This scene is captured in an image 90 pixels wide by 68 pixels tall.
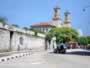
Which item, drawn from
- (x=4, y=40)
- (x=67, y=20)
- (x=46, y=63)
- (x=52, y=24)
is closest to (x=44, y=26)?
(x=52, y=24)

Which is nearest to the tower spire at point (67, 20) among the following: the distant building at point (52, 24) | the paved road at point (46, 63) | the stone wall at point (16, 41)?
the distant building at point (52, 24)

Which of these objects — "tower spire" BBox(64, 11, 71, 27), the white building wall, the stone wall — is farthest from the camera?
"tower spire" BBox(64, 11, 71, 27)

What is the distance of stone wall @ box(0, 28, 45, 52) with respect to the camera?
49375 millimetres

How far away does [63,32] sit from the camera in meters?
137

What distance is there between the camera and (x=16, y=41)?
2206 inches

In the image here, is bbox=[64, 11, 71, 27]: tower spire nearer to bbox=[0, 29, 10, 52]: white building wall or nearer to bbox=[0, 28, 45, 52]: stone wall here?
bbox=[0, 28, 45, 52]: stone wall

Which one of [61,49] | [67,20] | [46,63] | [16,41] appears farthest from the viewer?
[67,20]

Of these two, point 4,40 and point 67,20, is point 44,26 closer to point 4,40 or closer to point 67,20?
point 67,20

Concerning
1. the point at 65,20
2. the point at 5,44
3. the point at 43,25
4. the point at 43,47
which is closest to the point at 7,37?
the point at 5,44

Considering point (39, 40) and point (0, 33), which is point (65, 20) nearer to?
point (39, 40)

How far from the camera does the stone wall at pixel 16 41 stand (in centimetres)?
4938

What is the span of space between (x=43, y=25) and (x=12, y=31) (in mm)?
118852

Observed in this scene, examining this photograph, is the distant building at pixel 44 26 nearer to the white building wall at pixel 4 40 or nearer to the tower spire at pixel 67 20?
the tower spire at pixel 67 20

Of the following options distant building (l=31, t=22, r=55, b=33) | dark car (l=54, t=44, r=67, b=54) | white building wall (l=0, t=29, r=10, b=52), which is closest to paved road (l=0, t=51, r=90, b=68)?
white building wall (l=0, t=29, r=10, b=52)
